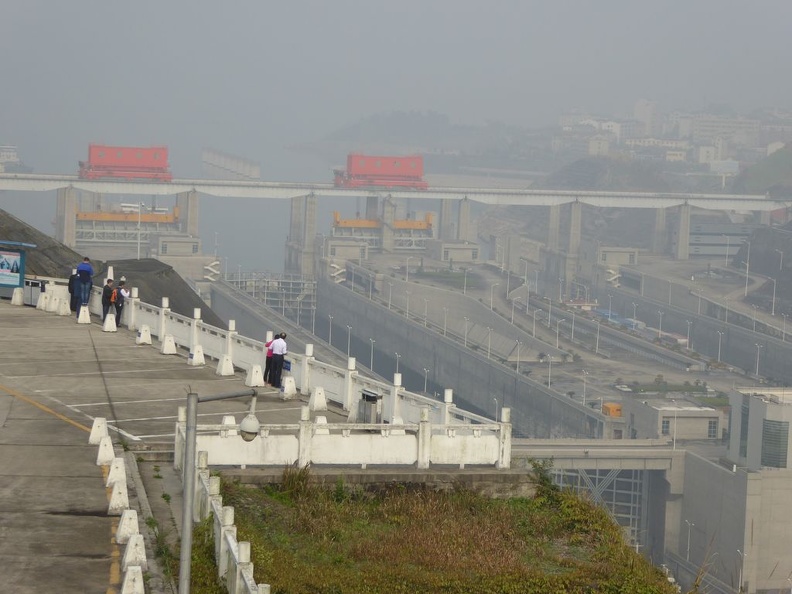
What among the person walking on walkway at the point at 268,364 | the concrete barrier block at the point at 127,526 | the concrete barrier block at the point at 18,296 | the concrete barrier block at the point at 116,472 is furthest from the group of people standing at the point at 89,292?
the concrete barrier block at the point at 127,526

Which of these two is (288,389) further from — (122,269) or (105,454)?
(122,269)

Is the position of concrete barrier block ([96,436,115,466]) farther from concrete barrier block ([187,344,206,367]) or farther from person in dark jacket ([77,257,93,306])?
person in dark jacket ([77,257,93,306])

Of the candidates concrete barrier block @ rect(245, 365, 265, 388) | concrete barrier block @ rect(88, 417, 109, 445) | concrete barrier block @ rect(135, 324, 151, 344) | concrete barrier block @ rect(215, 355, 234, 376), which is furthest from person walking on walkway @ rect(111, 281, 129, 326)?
concrete barrier block @ rect(88, 417, 109, 445)

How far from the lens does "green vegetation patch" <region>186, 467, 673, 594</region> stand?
1717cm

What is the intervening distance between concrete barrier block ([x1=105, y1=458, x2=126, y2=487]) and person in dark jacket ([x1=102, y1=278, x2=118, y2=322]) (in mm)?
18046

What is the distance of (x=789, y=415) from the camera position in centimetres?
11756

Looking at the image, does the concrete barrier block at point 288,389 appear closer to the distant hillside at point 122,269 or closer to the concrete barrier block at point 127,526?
the concrete barrier block at point 127,526

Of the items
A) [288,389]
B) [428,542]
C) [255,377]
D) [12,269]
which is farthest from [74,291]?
[428,542]

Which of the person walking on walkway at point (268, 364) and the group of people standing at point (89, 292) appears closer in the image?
the person walking on walkway at point (268, 364)

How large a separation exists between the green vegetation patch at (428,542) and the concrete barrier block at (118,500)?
1447 millimetres

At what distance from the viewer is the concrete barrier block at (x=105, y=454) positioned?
22.2m

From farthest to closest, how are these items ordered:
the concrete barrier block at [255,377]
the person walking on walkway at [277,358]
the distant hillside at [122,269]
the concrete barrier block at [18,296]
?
the distant hillside at [122,269] < the concrete barrier block at [18,296] < the concrete barrier block at [255,377] < the person walking on walkway at [277,358]

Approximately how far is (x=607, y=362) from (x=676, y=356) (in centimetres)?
1208

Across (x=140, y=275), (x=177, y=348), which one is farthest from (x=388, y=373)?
(x=177, y=348)
